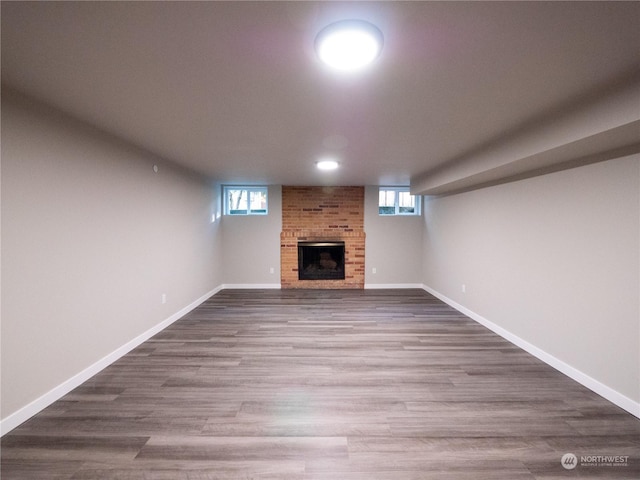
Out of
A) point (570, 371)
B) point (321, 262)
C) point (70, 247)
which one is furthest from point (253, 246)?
point (570, 371)

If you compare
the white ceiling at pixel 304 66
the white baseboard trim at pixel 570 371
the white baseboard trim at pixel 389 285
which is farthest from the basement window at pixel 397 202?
the white ceiling at pixel 304 66

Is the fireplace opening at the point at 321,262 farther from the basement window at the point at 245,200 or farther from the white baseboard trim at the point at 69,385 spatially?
the white baseboard trim at the point at 69,385

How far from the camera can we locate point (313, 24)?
109cm

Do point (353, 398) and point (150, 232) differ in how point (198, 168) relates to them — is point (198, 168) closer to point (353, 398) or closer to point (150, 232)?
point (150, 232)

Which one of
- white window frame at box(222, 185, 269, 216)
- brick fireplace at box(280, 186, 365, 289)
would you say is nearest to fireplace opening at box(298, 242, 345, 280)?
brick fireplace at box(280, 186, 365, 289)

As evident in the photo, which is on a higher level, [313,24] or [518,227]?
[313,24]

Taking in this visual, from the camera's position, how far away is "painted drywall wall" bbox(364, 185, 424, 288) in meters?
5.71

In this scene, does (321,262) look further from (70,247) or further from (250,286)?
(70,247)

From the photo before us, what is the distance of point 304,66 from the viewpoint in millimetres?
1368

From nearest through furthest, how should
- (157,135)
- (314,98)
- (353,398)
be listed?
(314,98), (353,398), (157,135)

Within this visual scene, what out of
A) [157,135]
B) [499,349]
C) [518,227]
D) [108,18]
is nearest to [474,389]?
[499,349]

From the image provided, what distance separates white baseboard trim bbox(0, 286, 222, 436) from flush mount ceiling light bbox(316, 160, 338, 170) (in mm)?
2816

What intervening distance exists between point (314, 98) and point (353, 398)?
83.8 inches

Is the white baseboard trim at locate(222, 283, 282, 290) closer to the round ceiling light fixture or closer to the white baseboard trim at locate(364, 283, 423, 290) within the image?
the white baseboard trim at locate(364, 283, 423, 290)
